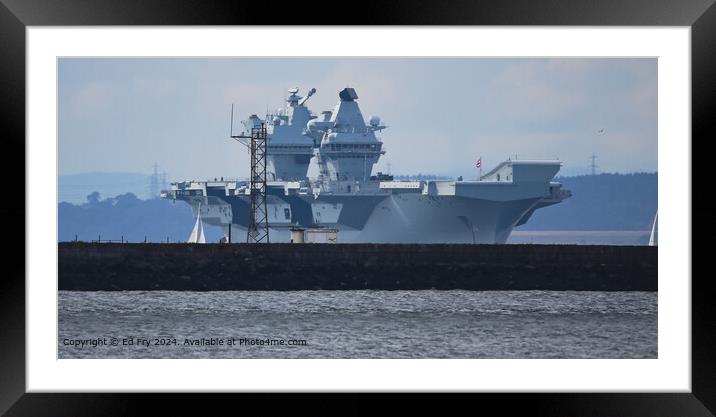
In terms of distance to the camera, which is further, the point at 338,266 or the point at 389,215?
the point at 389,215

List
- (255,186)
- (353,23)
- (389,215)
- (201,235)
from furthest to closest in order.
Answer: (201,235)
(389,215)
(255,186)
(353,23)

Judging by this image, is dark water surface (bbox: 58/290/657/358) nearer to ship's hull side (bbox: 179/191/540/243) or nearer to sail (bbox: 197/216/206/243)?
ship's hull side (bbox: 179/191/540/243)

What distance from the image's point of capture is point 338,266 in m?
35.5

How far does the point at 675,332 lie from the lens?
12.7 m

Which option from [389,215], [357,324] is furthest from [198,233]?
[357,324]

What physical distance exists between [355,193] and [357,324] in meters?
29.2

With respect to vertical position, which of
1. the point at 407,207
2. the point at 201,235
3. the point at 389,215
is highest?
the point at 407,207

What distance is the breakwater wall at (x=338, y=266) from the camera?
115 feet

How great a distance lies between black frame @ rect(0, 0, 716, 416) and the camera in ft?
36.8


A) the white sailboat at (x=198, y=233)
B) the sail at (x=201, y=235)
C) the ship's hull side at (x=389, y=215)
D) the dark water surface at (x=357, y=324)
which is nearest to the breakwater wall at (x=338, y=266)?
the dark water surface at (x=357, y=324)

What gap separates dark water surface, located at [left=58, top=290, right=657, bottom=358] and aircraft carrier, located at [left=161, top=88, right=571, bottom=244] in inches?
618

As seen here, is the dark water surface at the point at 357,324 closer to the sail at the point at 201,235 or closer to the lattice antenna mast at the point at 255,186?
the lattice antenna mast at the point at 255,186

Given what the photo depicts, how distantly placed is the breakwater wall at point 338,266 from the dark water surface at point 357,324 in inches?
16.8

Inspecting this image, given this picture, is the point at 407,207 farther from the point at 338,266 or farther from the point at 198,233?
the point at 338,266
